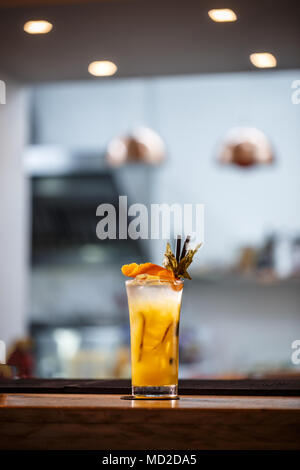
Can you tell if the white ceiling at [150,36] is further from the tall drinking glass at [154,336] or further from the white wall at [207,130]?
the white wall at [207,130]

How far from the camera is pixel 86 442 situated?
1098 millimetres

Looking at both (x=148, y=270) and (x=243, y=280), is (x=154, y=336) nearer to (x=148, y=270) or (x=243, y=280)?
(x=148, y=270)

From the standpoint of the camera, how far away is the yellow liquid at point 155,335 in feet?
4.18

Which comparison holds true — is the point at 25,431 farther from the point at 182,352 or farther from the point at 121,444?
the point at 182,352

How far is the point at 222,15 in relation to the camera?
275cm

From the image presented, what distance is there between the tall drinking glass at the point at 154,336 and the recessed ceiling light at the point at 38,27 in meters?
1.82

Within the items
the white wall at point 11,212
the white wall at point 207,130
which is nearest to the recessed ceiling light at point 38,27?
the white wall at point 11,212

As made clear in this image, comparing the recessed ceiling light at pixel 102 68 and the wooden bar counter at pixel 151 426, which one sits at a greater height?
the recessed ceiling light at pixel 102 68

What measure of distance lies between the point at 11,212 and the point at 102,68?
1.47m

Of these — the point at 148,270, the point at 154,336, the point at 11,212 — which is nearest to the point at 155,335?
the point at 154,336

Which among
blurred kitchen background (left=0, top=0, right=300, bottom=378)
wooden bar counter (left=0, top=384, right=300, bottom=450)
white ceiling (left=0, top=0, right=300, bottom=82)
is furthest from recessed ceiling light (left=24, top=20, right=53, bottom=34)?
blurred kitchen background (left=0, top=0, right=300, bottom=378)

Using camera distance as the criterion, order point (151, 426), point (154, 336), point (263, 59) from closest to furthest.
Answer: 1. point (151, 426)
2. point (154, 336)
3. point (263, 59)

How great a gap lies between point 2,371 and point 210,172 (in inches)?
163
